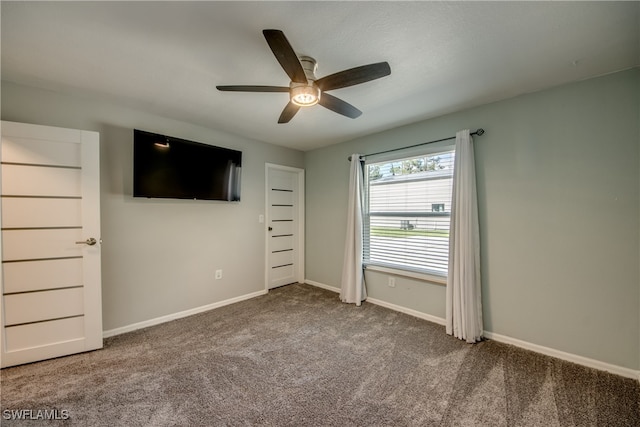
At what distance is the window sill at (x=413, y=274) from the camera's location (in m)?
2.85

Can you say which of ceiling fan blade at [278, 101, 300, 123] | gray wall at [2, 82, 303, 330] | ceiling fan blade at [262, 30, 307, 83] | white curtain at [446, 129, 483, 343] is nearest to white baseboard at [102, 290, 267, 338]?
gray wall at [2, 82, 303, 330]

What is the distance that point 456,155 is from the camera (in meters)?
2.62

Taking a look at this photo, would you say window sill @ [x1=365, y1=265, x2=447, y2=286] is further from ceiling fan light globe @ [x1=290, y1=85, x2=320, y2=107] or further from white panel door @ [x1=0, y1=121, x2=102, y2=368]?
white panel door @ [x1=0, y1=121, x2=102, y2=368]

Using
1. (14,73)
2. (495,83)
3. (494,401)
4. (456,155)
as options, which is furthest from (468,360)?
(14,73)

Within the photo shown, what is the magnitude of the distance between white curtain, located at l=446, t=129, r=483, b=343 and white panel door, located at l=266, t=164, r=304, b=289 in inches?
97.3

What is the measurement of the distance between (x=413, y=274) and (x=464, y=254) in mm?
730

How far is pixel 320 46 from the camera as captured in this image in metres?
1.67

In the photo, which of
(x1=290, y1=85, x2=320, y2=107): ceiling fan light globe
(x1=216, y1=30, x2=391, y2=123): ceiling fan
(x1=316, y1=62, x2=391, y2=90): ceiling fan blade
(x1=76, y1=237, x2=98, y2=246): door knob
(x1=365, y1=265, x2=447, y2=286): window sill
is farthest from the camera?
Result: (x1=365, y1=265, x2=447, y2=286): window sill

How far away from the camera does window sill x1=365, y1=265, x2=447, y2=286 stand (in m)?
2.85

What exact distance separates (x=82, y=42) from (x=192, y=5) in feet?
3.01

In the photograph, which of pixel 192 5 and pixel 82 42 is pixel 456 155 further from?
pixel 82 42

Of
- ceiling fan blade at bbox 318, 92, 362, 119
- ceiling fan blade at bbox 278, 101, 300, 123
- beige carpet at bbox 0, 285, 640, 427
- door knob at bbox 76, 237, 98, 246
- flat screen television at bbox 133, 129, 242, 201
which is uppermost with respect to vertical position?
ceiling fan blade at bbox 318, 92, 362, 119

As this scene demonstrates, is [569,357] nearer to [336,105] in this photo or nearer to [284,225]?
[336,105]

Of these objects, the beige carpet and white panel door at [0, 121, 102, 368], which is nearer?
the beige carpet
